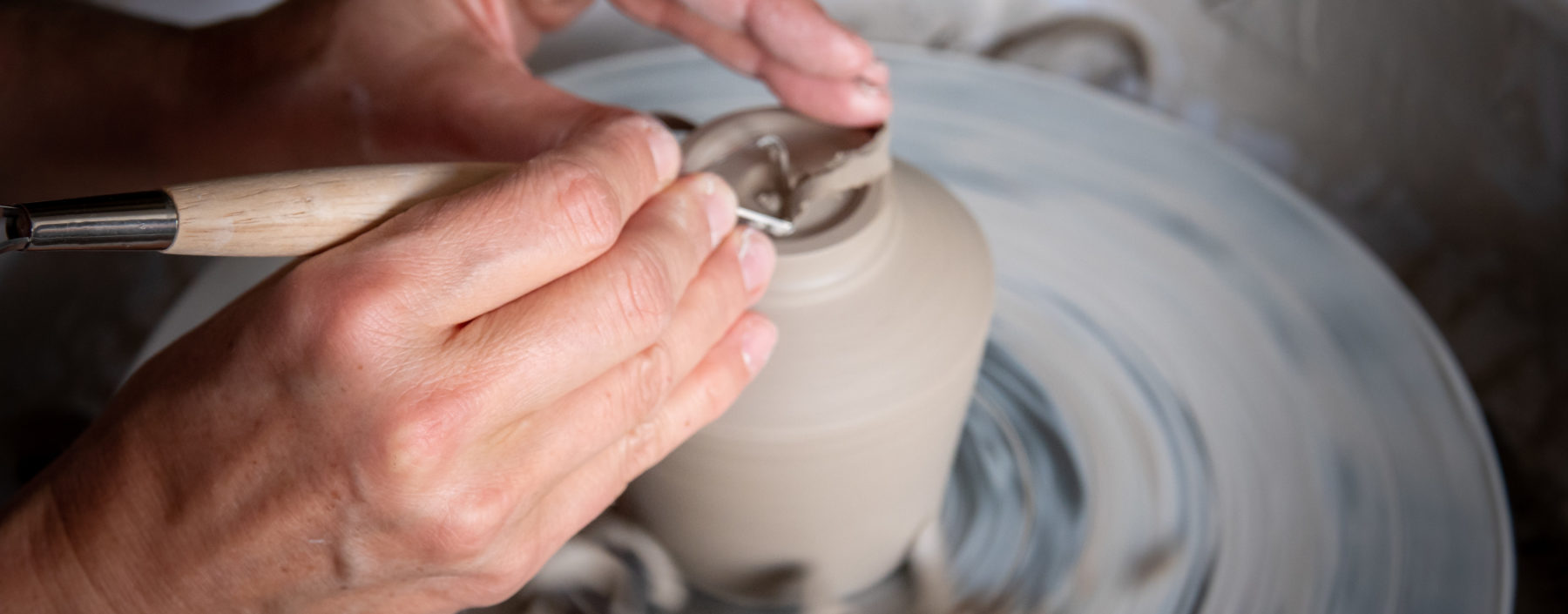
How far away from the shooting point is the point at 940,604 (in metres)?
1.02

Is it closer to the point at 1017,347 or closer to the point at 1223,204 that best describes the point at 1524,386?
the point at 1223,204

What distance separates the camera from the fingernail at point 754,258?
713 mm

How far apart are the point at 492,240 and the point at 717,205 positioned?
18 cm

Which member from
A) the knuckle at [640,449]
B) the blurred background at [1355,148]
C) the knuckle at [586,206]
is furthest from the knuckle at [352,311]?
the blurred background at [1355,148]

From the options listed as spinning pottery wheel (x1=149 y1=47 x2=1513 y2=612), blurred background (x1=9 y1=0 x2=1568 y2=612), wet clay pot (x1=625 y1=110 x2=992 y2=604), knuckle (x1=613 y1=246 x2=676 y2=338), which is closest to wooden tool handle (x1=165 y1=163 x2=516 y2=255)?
knuckle (x1=613 y1=246 x2=676 y2=338)

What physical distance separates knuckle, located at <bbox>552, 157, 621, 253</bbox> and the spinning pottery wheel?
20.9 inches

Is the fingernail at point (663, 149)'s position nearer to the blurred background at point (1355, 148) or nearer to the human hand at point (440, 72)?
the human hand at point (440, 72)

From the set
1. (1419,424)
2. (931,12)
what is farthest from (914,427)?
(931,12)

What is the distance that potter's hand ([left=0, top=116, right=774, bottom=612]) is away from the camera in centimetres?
56

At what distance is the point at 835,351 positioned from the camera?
783 millimetres

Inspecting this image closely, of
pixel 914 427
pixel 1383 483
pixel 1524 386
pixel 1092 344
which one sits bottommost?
pixel 1524 386

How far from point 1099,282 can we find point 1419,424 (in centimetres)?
37

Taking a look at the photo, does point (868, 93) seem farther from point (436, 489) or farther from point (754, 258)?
point (436, 489)

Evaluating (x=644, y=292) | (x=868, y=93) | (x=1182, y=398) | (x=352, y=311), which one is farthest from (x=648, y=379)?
(x=1182, y=398)
